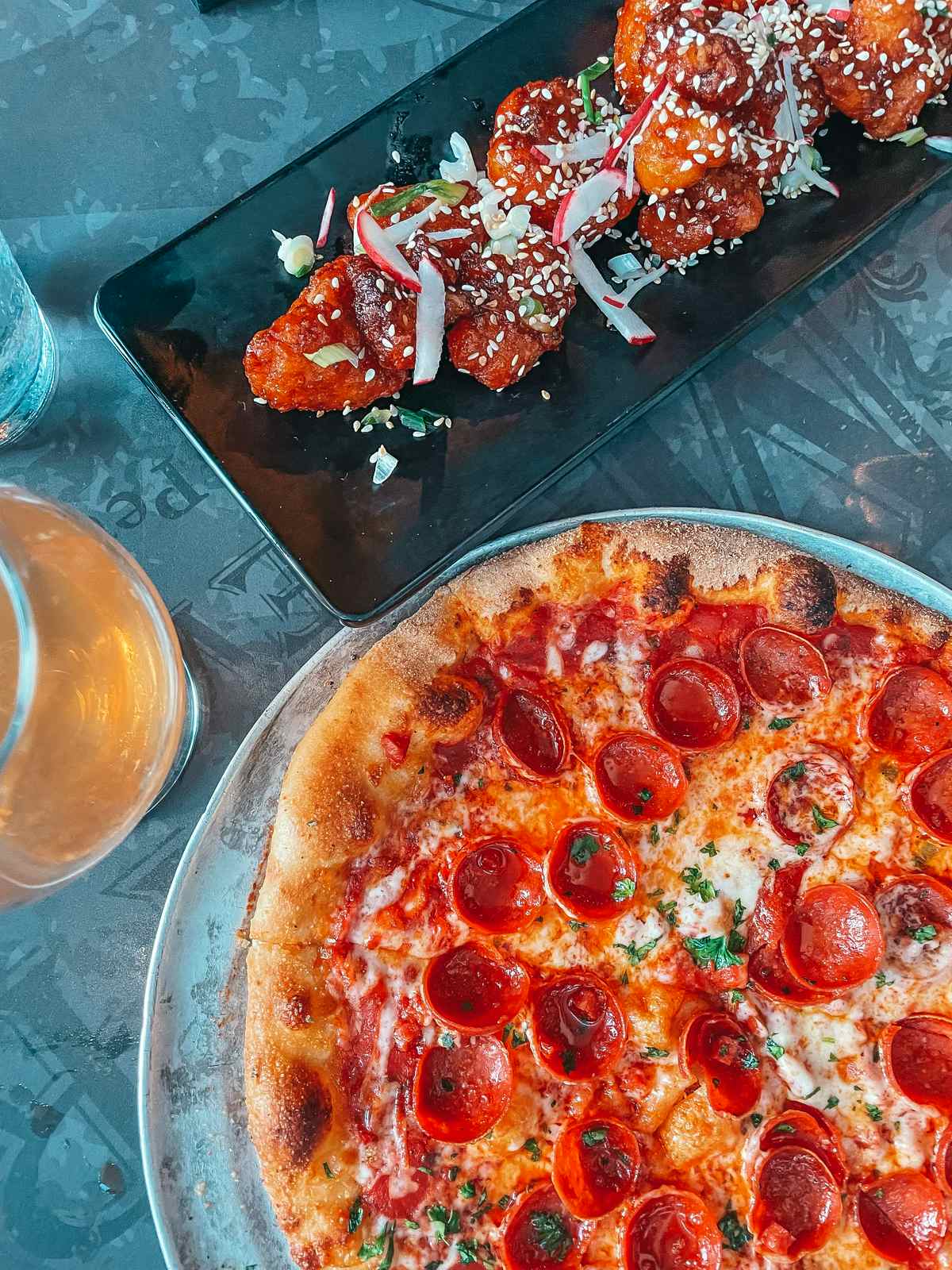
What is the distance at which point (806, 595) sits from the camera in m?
2.40

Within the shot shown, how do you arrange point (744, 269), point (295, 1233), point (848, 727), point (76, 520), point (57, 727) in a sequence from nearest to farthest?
point (57, 727), point (76, 520), point (295, 1233), point (848, 727), point (744, 269)

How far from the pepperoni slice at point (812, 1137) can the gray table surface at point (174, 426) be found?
1492mm

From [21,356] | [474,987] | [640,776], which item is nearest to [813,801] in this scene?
[640,776]

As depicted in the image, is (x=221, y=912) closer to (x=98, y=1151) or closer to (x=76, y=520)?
(x=98, y=1151)

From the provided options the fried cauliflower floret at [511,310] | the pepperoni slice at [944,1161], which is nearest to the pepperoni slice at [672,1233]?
the pepperoni slice at [944,1161]

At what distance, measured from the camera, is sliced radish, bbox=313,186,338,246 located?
101 inches

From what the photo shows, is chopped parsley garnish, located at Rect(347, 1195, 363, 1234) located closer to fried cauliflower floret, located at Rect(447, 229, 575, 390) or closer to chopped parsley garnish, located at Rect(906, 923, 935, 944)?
chopped parsley garnish, located at Rect(906, 923, 935, 944)

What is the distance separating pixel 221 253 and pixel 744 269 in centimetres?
139

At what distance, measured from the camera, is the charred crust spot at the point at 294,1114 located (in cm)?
224

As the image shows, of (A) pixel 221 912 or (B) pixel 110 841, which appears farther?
(A) pixel 221 912

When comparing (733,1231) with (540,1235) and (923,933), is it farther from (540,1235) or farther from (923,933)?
(923,933)

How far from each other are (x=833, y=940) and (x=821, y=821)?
0.29m

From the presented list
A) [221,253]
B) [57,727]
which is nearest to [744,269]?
[221,253]

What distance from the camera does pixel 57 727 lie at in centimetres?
171
